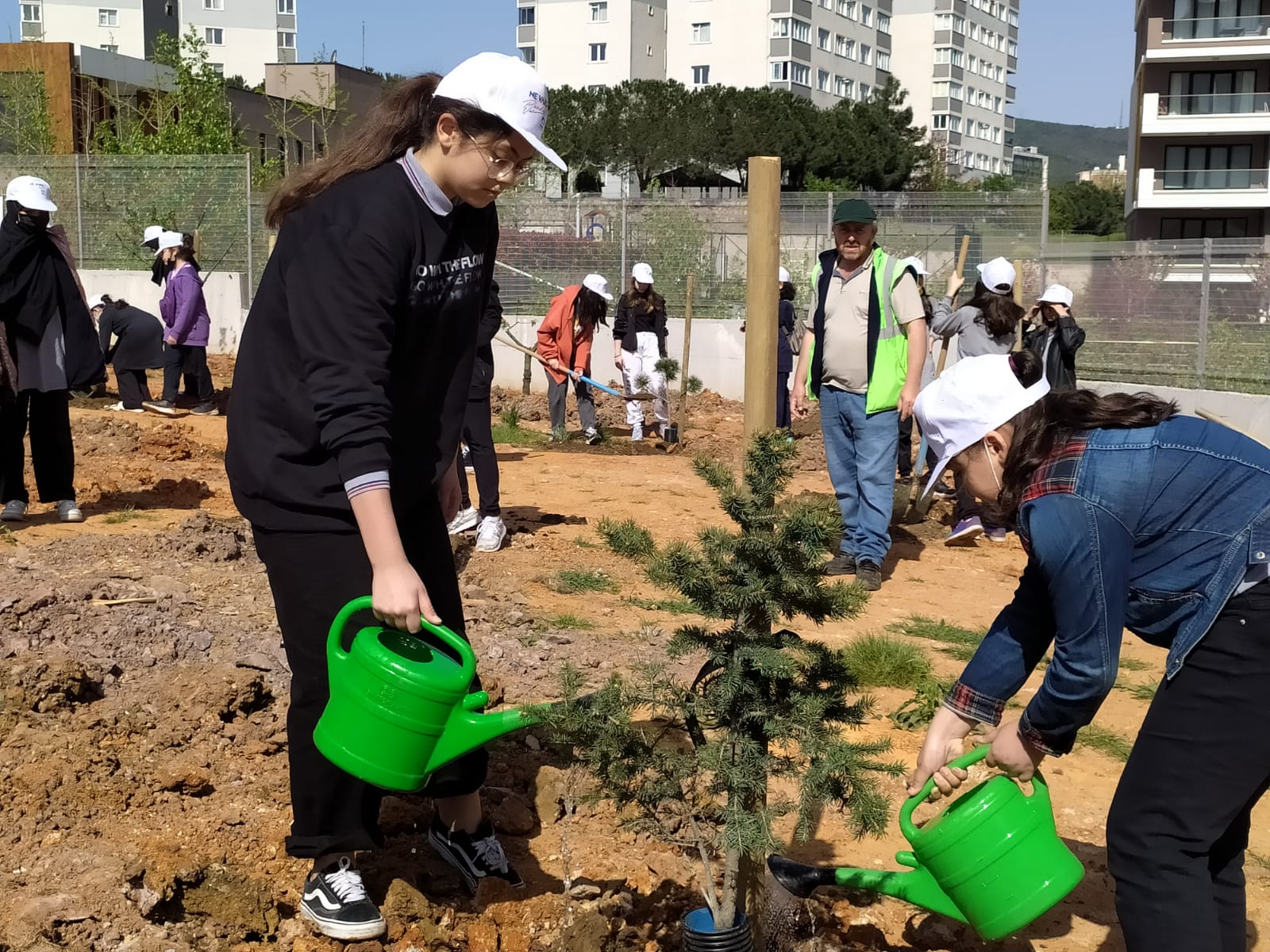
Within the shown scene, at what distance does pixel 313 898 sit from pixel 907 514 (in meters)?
6.44

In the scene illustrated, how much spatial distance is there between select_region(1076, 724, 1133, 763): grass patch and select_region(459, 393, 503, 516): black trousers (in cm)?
340

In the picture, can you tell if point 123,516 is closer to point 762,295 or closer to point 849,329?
point 849,329

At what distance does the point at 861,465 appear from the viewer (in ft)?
22.0

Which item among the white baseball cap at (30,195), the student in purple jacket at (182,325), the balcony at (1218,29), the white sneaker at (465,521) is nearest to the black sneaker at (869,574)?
the white sneaker at (465,521)

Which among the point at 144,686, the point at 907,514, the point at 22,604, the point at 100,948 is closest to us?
the point at 100,948

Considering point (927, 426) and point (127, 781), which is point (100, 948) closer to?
point (127, 781)

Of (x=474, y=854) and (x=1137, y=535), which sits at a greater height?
(x=1137, y=535)

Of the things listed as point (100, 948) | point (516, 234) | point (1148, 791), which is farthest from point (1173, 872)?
point (516, 234)

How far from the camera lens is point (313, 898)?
118 inches

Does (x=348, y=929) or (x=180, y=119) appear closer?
(x=348, y=929)

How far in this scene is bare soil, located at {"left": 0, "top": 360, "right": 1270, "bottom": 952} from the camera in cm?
315

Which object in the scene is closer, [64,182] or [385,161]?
[385,161]

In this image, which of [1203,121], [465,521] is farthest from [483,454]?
[1203,121]

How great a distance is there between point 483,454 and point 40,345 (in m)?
2.51
